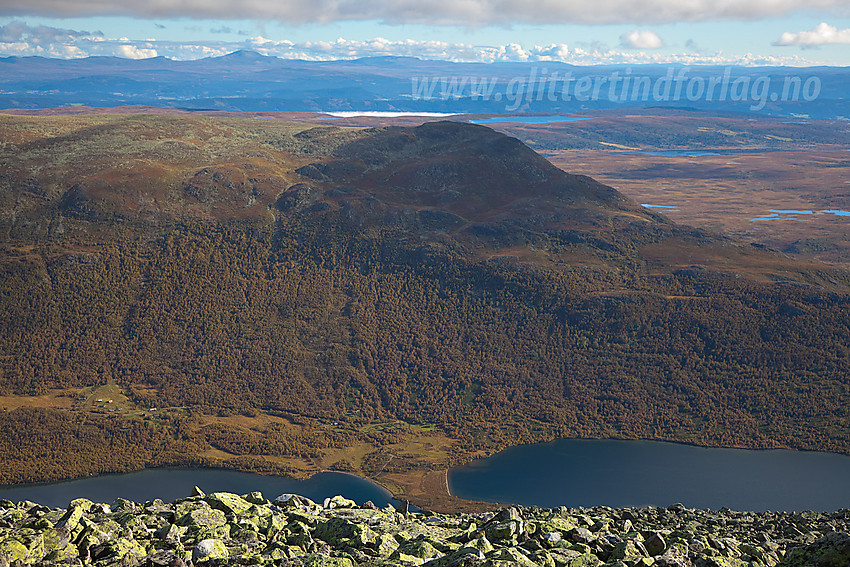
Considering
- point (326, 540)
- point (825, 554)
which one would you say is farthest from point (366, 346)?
point (825, 554)

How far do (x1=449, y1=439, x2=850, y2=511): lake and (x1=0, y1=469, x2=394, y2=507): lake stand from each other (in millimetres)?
17513

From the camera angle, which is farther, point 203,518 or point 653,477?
point 653,477

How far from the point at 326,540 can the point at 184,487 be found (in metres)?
92.0

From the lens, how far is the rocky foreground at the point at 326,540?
118ft

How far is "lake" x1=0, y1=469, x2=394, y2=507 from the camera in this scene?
121562 mm

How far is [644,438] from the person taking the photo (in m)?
147

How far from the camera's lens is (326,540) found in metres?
43.1

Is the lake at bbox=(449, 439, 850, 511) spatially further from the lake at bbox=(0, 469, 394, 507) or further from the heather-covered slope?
the lake at bbox=(0, 469, 394, 507)

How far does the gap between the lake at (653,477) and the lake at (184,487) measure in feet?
57.5

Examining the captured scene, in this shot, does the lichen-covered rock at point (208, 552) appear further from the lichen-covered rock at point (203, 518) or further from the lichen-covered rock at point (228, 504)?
the lichen-covered rock at point (228, 504)

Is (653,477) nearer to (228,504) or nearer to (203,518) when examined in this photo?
(228,504)

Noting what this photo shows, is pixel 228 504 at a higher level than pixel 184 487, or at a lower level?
higher

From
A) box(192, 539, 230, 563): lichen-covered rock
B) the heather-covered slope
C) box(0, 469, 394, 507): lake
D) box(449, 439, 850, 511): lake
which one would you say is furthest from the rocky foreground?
the heather-covered slope

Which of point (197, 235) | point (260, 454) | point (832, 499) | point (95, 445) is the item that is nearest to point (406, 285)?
point (197, 235)
